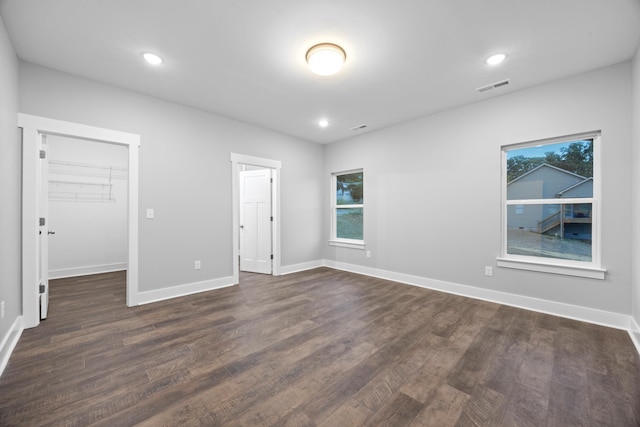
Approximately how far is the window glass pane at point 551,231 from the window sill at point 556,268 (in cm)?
18

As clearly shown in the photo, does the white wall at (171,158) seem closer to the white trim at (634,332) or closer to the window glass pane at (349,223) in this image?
the window glass pane at (349,223)

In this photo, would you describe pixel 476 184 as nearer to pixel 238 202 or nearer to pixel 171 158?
pixel 238 202

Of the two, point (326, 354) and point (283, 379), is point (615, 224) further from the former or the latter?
point (283, 379)

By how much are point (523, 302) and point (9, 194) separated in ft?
17.7

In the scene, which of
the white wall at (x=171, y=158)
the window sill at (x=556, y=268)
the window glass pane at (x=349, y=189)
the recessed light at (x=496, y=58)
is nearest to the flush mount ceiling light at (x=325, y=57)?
the recessed light at (x=496, y=58)

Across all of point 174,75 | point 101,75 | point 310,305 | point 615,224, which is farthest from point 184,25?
point 615,224

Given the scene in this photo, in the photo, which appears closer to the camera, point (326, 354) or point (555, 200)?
point (326, 354)

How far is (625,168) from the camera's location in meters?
2.57

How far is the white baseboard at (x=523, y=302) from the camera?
2.64m

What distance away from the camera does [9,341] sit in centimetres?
214

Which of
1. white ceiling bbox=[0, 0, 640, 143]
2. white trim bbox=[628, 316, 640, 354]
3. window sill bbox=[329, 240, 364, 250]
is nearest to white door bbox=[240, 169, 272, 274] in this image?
window sill bbox=[329, 240, 364, 250]

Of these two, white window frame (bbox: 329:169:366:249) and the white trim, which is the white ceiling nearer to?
white window frame (bbox: 329:169:366:249)

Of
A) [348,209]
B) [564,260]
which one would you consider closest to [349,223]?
[348,209]

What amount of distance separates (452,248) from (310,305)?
7.20 feet
